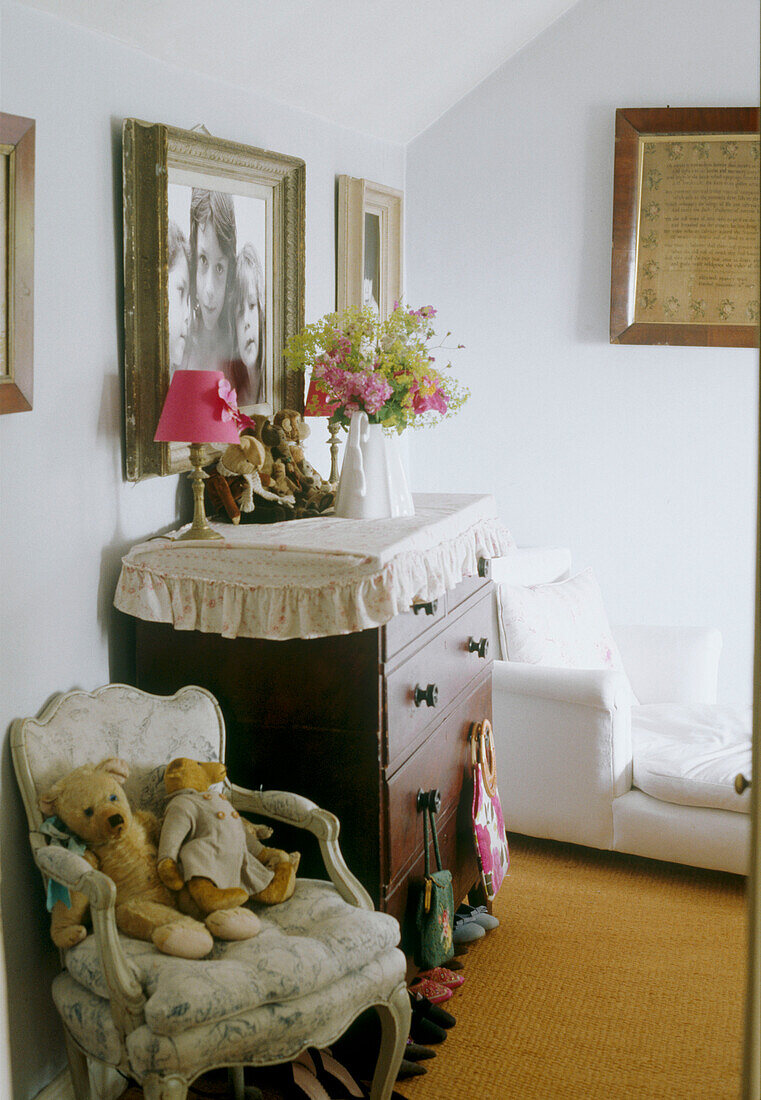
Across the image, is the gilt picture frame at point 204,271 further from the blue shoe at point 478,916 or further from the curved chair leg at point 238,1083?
the blue shoe at point 478,916

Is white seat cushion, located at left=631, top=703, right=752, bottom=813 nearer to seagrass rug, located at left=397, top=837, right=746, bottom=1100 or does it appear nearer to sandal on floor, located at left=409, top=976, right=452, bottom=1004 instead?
seagrass rug, located at left=397, top=837, right=746, bottom=1100

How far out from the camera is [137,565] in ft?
7.18

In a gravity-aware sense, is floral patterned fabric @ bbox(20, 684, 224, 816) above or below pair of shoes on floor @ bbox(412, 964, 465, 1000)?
above

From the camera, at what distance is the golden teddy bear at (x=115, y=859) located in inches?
72.1

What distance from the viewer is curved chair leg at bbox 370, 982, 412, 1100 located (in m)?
1.96

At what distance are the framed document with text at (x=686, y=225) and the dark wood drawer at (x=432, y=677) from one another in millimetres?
1404

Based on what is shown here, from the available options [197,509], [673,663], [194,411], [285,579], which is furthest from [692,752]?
[194,411]

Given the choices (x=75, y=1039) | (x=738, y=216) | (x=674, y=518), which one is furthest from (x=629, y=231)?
(x=75, y=1039)

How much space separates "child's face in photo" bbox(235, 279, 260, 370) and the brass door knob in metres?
0.94

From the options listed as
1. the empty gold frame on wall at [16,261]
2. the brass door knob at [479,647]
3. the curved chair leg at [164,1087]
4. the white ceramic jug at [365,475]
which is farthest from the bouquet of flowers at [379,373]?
the curved chair leg at [164,1087]

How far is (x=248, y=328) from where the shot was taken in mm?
2730

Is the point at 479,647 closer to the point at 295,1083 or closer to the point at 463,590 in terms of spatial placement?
the point at 463,590

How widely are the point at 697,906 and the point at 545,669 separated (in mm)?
793

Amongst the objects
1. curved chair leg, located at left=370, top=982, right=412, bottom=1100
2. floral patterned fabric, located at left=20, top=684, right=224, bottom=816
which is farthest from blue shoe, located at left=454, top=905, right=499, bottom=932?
floral patterned fabric, located at left=20, top=684, right=224, bottom=816
